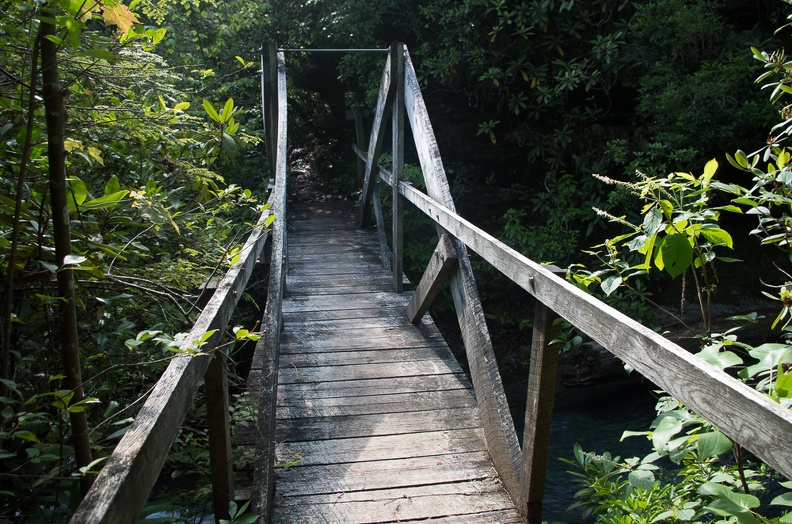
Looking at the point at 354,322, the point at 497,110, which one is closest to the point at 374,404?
the point at 354,322

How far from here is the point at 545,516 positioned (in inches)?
175

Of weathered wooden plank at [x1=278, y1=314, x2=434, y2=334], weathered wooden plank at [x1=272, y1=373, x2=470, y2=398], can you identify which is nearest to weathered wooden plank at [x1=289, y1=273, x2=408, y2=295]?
weathered wooden plank at [x1=278, y1=314, x2=434, y2=334]

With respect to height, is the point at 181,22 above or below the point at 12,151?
above

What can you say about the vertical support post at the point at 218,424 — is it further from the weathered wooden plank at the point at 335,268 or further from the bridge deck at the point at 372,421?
the weathered wooden plank at the point at 335,268

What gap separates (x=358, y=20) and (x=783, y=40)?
15.4ft

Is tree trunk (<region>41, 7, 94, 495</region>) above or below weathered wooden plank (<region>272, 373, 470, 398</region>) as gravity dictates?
above

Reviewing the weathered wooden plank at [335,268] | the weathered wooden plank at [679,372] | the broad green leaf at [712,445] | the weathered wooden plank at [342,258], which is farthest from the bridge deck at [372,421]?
the broad green leaf at [712,445]

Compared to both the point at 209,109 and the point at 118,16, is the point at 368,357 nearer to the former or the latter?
the point at 209,109

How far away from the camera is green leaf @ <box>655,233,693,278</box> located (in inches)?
62.4

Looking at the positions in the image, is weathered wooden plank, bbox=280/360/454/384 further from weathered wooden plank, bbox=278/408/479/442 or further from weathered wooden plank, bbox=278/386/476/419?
weathered wooden plank, bbox=278/408/479/442

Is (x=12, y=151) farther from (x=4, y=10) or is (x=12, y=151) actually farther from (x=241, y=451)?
(x=241, y=451)

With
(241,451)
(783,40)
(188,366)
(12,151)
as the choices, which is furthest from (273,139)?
(783,40)

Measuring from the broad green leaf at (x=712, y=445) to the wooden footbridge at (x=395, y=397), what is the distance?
0.72 ft

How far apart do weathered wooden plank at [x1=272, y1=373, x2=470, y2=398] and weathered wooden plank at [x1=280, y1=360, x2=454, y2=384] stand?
0.05 m
